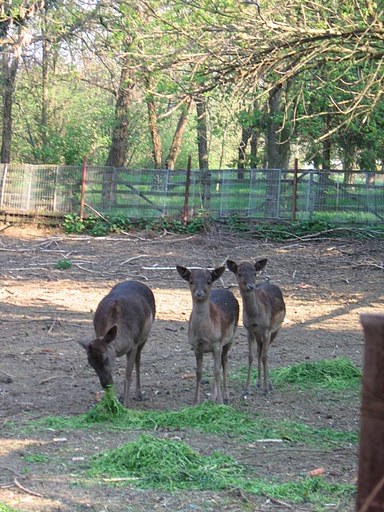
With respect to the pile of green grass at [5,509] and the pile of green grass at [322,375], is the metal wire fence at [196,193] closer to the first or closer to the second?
the pile of green grass at [322,375]

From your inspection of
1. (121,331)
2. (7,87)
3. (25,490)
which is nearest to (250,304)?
(121,331)

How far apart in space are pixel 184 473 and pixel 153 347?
5863mm

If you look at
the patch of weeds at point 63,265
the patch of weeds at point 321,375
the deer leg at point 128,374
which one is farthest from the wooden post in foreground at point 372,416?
the patch of weeds at point 63,265

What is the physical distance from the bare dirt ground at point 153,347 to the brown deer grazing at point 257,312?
45 cm

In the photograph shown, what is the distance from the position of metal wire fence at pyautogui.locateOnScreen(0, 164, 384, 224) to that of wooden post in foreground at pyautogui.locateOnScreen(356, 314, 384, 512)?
839 inches

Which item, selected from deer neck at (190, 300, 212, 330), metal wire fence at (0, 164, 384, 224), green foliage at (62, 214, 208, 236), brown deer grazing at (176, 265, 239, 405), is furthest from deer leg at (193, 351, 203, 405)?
metal wire fence at (0, 164, 384, 224)

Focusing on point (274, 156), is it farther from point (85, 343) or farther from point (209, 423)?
point (209, 423)

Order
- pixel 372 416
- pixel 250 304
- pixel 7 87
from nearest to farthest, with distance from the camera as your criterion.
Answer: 1. pixel 372 416
2. pixel 250 304
3. pixel 7 87

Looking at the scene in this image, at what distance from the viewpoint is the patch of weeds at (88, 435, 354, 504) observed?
6.01m

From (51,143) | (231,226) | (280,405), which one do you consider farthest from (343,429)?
(51,143)

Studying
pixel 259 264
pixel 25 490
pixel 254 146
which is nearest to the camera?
pixel 25 490

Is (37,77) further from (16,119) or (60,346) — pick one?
(60,346)

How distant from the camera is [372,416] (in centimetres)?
238

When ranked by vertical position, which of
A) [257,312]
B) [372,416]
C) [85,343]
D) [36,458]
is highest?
[372,416]
